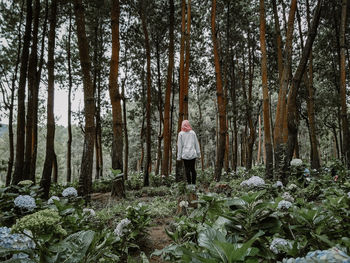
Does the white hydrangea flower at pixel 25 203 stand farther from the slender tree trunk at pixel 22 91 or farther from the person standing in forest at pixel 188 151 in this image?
the slender tree trunk at pixel 22 91

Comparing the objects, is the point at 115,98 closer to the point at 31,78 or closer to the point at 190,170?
the point at 190,170

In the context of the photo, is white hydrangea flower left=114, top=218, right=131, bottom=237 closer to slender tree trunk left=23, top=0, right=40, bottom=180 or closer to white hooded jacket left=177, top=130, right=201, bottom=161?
white hooded jacket left=177, top=130, right=201, bottom=161

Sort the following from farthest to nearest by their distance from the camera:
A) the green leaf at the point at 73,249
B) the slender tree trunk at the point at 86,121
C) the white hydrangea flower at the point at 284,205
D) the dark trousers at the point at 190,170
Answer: the dark trousers at the point at 190,170 → the slender tree trunk at the point at 86,121 → the white hydrangea flower at the point at 284,205 → the green leaf at the point at 73,249

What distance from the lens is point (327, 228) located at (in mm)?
1595

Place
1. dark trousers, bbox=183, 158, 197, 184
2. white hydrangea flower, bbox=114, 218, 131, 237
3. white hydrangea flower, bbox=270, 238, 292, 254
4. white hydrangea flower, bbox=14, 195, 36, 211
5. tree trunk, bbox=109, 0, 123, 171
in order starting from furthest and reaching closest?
tree trunk, bbox=109, 0, 123, 171
dark trousers, bbox=183, 158, 197, 184
white hydrangea flower, bbox=114, 218, 131, 237
white hydrangea flower, bbox=14, 195, 36, 211
white hydrangea flower, bbox=270, 238, 292, 254

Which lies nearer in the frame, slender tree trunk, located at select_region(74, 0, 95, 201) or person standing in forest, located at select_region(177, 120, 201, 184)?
slender tree trunk, located at select_region(74, 0, 95, 201)

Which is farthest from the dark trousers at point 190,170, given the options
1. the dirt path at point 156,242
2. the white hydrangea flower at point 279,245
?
the white hydrangea flower at point 279,245

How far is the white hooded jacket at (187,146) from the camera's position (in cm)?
616

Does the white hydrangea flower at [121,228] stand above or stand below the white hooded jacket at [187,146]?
below

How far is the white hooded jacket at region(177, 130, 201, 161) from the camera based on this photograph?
6.16 meters

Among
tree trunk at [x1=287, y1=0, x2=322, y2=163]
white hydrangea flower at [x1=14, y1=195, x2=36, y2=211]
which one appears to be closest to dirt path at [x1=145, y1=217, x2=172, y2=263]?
white hydrangea flower at [x1=14, y1=195, x2=36, y2=211]

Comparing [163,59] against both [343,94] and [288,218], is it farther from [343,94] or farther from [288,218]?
[288,218]

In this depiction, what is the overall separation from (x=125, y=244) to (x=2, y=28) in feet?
46.0

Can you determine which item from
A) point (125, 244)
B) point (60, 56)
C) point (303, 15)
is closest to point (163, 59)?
point (60, 56)
